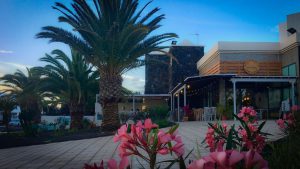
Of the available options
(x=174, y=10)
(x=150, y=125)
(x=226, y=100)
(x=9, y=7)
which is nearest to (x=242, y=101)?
(x=226, y=100)

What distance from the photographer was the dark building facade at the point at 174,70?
3475cm

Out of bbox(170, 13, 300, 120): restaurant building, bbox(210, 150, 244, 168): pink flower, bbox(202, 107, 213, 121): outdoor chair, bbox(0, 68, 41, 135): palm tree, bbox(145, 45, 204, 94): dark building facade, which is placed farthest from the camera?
bbox(145, 45, 204, 94): dark building facade

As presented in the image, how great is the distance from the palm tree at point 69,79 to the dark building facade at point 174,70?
14.7 metres

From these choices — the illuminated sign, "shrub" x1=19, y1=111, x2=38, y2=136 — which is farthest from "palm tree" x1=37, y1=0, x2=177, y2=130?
the illuminated sign

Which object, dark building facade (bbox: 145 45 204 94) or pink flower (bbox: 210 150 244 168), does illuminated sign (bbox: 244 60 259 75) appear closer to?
dark building facade (bbox: 145 45 204 94)

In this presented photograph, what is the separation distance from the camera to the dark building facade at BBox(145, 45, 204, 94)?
3475cm

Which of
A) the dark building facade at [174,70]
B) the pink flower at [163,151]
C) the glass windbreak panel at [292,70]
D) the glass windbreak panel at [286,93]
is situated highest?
the dark building facade at [174,70]

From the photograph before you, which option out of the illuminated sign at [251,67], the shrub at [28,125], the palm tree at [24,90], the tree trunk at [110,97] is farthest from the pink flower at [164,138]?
the palm tree at [24,90]

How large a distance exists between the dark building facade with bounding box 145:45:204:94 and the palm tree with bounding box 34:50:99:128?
14713 millimetres

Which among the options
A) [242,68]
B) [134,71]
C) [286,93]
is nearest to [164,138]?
[134,71]

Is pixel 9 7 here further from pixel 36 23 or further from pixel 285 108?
pixel 285 108

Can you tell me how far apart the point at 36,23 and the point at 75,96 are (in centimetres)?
667

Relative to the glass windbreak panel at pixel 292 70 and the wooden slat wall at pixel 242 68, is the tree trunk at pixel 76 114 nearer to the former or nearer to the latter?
the wooden slat wall at pixel 242 68

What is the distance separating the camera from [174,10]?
42.9 feet
